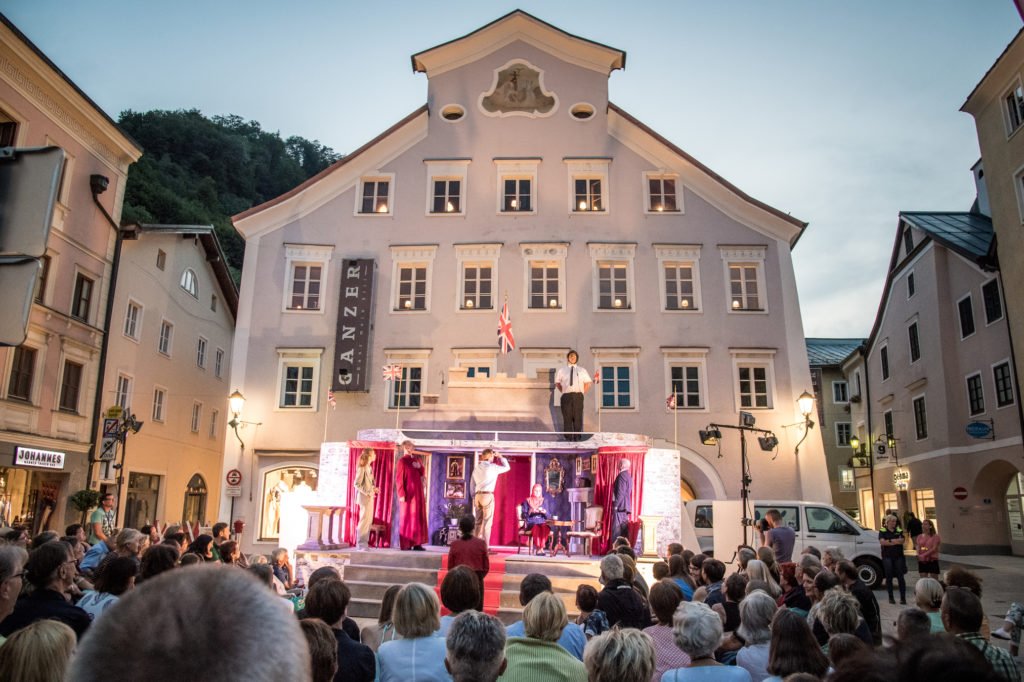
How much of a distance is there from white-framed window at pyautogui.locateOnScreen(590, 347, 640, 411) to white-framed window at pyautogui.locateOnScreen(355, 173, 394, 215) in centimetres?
933

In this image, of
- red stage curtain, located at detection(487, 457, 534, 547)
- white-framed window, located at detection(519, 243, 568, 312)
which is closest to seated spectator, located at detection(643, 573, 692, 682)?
red stage curtain, located at detection(487, 457, 534, 547)

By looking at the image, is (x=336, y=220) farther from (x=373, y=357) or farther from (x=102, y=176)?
(x=102, y=176)

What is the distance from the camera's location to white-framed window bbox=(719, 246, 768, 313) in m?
26.0

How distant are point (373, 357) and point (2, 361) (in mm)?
10580

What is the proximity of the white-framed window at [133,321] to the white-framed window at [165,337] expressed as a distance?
167 centimetres

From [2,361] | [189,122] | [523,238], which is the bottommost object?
[2,361]

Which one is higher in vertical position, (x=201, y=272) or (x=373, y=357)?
(x=201, y=272)

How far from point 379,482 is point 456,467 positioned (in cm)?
258

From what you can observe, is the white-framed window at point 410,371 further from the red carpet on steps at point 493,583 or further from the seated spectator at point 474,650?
the seated spectator at point 474,650

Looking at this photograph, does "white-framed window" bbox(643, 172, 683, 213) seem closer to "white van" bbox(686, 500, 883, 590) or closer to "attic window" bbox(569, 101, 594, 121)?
"attic window" bbox(569, 101, 594, 121)

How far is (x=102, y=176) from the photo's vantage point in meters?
24.4

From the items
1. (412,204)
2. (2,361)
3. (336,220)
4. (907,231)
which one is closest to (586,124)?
(412,204)

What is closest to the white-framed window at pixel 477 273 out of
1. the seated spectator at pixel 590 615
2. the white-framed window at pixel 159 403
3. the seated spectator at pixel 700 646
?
the white-framed window at pixel 159 403

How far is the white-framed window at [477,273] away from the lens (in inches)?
1031
